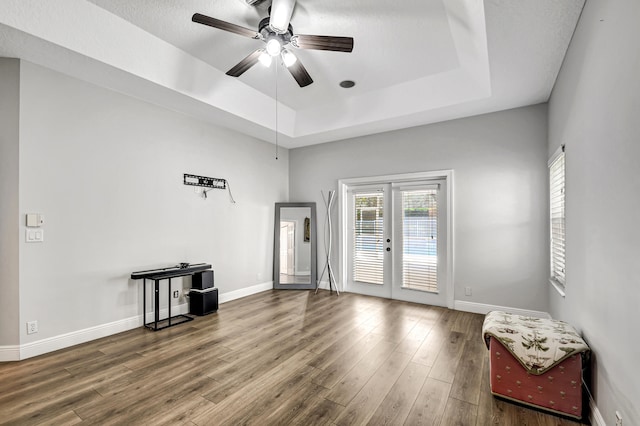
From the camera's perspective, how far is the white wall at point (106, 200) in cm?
300

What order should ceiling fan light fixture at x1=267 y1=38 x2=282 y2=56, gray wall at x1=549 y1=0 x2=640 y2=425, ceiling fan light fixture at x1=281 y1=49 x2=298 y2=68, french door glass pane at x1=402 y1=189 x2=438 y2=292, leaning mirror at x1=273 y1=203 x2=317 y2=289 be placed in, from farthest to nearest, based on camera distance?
leaning mirror at x1=273 y1=203 x2=317 y2=289, french door glass pane at x1=402 y1=189 x2=438 y2=292, ceiling fan light fixture at x1=281 y1=49 x2=298 y2=68, ceiling fan light fixture at x1=267 y1=38 x2=282 y2=56, gray wall at x1=549 y1=0 x2=640 y2=425

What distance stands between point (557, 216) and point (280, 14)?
3.55 meters

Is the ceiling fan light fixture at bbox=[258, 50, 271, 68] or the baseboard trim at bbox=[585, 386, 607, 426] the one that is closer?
the baseboard trim at bbox=[585, 386, 607, 426]

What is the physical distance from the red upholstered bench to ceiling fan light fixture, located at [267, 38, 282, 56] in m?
2.97

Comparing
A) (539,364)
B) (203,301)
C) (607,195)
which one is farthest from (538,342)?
(203,301)

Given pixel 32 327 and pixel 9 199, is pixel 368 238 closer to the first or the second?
pixel 32 327

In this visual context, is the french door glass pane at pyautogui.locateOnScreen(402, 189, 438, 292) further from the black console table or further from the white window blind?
the black console table

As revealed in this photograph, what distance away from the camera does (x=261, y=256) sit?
5.60 m

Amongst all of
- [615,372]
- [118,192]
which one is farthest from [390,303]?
[118,192]

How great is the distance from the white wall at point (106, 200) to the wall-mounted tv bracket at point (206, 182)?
8 centimetres

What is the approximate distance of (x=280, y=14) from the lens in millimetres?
2518

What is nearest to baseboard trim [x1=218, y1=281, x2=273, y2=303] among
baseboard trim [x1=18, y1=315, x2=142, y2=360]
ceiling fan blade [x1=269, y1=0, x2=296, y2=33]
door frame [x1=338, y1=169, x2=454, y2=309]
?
baseboard trim [x1=18, y1=315, x2=142, y2=360]

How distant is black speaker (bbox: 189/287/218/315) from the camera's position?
4152 mm

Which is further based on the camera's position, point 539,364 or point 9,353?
point 9,353
